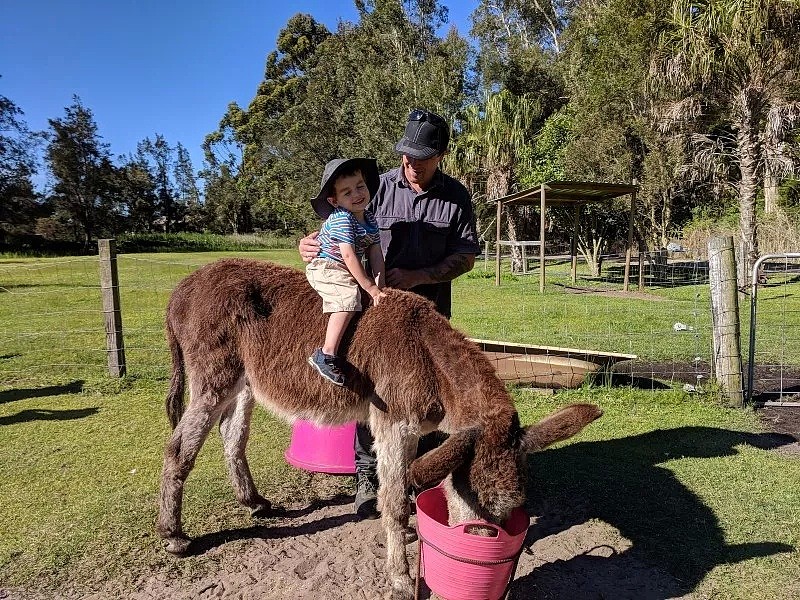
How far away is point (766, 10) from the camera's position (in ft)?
50.2

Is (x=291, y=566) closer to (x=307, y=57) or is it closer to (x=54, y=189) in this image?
(x=54, y=189)

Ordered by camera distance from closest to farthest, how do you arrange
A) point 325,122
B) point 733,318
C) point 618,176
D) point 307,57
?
point 733,318
point 618,176
point 325,122
point 307,57

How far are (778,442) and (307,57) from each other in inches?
2129

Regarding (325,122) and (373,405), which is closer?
(373,405)

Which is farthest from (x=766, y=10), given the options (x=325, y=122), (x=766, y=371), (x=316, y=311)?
(x=325, y=122)

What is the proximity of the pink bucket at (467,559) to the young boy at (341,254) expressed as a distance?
3.49ft

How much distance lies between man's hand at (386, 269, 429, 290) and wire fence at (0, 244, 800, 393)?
3146mm

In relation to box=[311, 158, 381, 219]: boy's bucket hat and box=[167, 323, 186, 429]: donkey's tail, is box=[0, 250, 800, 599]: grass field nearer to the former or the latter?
box=[167, 323, 186, 429]: donkey's tail

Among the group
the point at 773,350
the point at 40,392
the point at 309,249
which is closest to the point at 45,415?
the point at 40,392

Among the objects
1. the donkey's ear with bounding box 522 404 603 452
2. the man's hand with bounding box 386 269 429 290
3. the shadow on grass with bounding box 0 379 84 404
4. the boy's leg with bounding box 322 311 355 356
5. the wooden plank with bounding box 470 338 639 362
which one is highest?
the man's hand with bounding box 386 269 429 290

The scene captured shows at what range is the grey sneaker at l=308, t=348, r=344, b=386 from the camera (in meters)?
3.27

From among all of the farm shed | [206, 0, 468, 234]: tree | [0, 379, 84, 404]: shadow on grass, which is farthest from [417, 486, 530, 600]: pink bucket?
[206, 0, 468, 234]: tree

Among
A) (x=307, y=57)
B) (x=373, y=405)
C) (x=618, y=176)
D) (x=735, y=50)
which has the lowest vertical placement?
(x=373, y=405)

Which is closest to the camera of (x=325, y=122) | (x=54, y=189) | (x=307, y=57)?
(x=325, y=122)
